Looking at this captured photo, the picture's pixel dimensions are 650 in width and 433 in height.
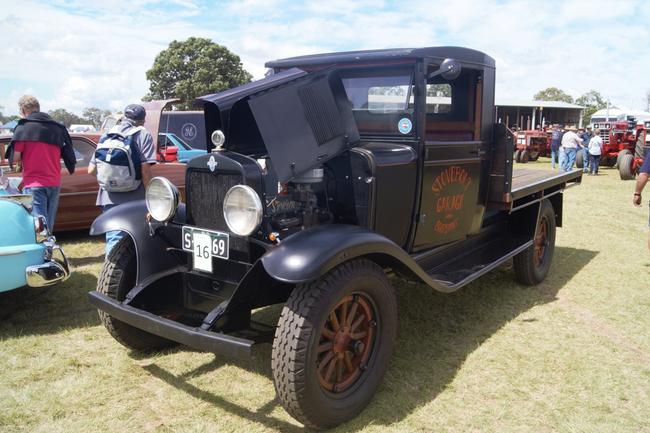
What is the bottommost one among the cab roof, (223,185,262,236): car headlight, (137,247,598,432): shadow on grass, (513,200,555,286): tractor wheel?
(137,247,598,432): shadow on grass

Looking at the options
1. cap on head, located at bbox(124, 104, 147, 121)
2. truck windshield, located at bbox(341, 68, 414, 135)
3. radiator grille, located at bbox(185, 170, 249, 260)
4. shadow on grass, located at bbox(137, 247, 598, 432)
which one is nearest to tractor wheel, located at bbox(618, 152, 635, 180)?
shadow on grass, located at bbox(137, 247, 598, 432)

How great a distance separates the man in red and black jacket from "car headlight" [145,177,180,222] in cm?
233

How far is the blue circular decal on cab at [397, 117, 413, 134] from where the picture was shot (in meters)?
3.45

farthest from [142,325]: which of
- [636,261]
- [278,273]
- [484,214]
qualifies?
[636,261]

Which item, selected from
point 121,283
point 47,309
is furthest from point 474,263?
point 47,309

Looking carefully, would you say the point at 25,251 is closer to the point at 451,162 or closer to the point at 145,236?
the point at 145,236

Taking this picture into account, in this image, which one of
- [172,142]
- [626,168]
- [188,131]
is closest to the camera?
[172,142]

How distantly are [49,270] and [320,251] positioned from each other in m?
2.49

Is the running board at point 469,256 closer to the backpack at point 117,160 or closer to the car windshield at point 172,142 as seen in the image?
the backpack at point 117,160

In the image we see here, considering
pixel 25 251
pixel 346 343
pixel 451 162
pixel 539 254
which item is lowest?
pixel 539 254

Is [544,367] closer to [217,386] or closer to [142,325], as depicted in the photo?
[217,386]

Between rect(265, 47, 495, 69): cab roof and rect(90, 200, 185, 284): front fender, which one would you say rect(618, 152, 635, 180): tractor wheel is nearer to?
rect(265, 47, 495, 69): cab roof

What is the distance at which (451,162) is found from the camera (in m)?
3.74

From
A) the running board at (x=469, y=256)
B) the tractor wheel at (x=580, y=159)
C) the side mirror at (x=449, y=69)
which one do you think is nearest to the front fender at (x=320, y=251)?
the running board at (x=469, y=256)
